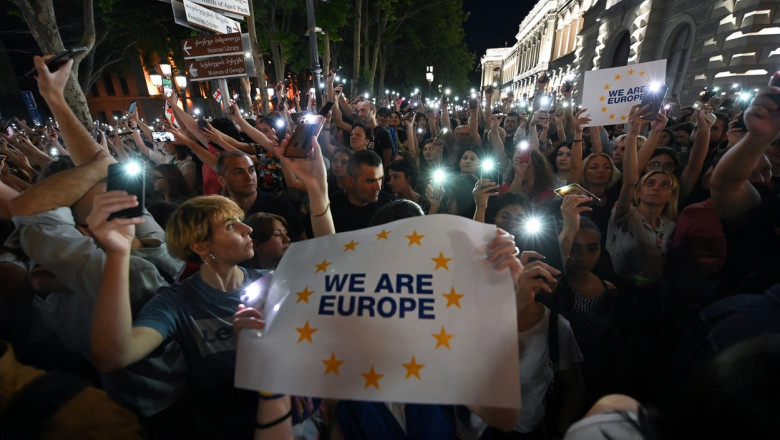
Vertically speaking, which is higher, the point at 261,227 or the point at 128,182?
the point at 128,182

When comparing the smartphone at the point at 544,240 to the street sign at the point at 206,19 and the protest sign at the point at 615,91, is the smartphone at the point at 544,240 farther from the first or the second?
the street sign at the point at 206,19

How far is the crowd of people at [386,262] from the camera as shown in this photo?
3.71 ft

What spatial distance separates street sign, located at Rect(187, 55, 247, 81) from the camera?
23.2ft

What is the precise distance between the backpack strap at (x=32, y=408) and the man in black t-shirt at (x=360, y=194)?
2.35m

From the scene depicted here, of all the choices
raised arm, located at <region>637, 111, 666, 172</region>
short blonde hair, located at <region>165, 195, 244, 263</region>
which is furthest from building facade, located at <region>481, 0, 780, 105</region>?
short blonde hair, located at <region>165, 195, 244, 263</region>

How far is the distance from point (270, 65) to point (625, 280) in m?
47.0

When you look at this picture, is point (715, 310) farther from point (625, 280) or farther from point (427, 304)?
point (625, 280)

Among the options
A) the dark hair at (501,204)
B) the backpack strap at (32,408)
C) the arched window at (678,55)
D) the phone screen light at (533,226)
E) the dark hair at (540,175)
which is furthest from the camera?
the arched window at (678,55)

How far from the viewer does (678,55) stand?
16.0 m

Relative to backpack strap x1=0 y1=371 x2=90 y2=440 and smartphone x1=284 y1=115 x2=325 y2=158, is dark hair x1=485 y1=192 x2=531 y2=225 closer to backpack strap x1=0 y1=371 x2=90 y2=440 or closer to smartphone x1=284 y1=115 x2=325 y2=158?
smartphone x1=284 y1=115 x2=325 y2=158

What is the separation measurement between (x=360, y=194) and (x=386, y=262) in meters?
2.01

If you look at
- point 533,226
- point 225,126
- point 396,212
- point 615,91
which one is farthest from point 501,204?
point 225,126

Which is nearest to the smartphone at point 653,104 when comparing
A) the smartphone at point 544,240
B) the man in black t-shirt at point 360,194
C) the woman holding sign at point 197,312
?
the smartphone at point 544,240

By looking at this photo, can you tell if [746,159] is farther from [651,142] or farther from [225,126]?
[225,126]
